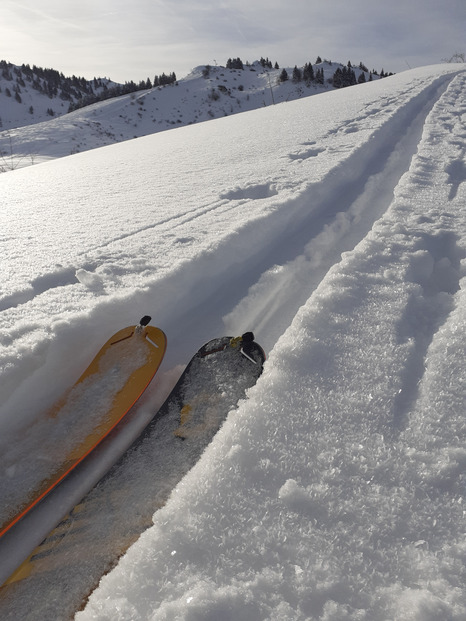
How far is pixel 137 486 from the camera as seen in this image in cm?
210

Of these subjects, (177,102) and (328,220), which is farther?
(177,102)

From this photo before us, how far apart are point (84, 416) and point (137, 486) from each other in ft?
2.29

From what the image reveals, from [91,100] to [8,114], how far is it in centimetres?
1035

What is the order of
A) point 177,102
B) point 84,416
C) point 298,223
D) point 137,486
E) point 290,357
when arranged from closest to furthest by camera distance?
point 137,486, point 290,357, point 84,416, point 298,223, point 177,102

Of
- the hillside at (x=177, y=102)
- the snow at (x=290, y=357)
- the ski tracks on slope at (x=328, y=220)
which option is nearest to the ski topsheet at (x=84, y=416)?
the snow at (x=290, y=357)

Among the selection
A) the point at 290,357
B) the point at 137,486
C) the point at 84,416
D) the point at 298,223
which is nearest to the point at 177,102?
the point at 298,223

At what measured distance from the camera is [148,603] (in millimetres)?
1318

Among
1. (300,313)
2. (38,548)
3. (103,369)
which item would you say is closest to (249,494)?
(38,548)

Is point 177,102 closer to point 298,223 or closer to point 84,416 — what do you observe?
point 298,223

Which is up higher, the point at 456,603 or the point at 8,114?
the point at 8,114

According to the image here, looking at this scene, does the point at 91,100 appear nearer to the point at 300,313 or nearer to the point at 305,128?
the point at 305,128

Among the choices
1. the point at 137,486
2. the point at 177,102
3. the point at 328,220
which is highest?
the point at 177,102

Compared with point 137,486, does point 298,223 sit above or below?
above

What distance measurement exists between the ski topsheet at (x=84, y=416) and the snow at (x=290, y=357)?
13 centimetres
